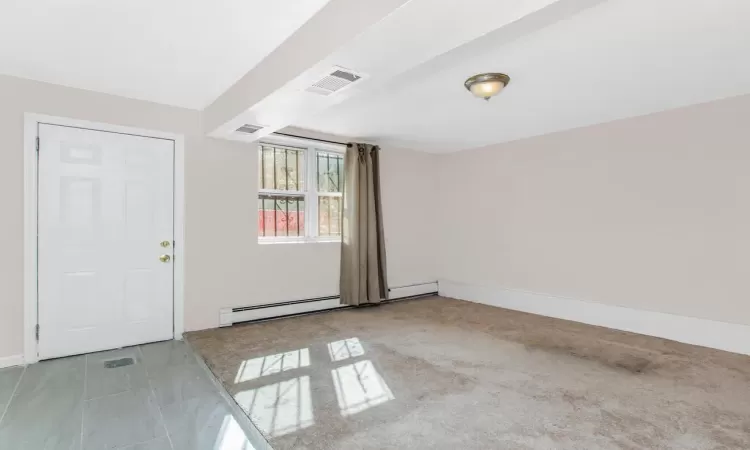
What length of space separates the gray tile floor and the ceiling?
207 cm

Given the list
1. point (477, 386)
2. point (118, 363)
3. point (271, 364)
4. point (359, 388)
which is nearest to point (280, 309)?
point (271, 364)

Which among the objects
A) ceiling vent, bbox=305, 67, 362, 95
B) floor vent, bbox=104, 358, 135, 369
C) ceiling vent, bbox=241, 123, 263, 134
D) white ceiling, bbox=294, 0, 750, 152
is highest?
white ceiling, bbox=294, 0, 750, 152

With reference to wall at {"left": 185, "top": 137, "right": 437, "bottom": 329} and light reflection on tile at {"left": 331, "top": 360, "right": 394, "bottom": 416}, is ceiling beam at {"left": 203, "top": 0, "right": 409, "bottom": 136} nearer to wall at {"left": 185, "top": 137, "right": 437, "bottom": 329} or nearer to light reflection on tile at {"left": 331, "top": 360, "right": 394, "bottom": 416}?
wall at {"left": 185, "top": 137, "right": 437, "bottom": 329}

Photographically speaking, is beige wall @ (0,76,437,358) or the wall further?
the wall

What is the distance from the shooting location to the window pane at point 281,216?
14.3 ft

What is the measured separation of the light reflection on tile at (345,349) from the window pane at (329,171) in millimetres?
2064

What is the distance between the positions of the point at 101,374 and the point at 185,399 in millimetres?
916

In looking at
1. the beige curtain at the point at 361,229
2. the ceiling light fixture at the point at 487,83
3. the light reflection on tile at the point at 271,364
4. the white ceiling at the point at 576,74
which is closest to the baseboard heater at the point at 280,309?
the beige curtain at the point at 361,229

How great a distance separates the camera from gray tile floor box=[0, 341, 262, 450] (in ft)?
6.49

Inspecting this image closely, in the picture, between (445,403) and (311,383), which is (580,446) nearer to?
(445,403)

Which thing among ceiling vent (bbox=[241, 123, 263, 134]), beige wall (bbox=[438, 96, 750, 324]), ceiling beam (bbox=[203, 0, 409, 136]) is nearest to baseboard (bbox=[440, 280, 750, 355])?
beige wall (bbox=[438, 96, 750, 324])

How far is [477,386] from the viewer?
8.54ft

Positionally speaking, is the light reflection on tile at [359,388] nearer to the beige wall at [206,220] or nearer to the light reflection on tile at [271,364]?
the light reflection on tile at [271,364]

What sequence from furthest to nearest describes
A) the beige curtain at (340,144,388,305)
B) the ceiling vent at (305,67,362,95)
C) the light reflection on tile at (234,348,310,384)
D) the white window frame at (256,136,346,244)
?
the beige curtain at (340,144,388,305), the white window frame at (256,136,346,244), the light reflection on tile at (234,348,310,384), the ceiling vent at (305,67,362,95)
